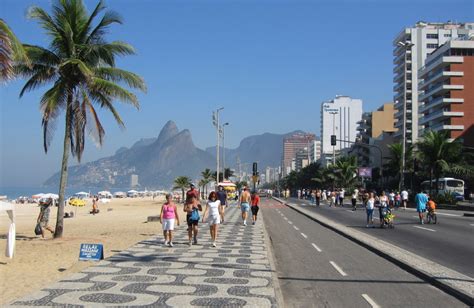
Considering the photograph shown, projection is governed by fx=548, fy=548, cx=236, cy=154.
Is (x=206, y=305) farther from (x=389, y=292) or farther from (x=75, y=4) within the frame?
(x=75, y=4)

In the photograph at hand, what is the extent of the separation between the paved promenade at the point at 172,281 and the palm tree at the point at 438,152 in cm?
4009

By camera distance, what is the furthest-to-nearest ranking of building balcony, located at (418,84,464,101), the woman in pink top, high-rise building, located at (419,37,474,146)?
1. building balcony, located at (418,84,464,101)
2. high-rise building, located at (419,37,474,146)
3. the woman in pink top

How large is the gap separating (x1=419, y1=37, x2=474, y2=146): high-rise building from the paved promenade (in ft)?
266

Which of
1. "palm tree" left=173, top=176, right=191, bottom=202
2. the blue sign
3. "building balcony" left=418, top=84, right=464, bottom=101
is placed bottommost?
the blue sign

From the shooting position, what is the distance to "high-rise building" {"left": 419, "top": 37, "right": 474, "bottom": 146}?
88394 mm

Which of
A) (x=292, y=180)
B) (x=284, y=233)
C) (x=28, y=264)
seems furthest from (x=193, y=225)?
(x=292, y=180)

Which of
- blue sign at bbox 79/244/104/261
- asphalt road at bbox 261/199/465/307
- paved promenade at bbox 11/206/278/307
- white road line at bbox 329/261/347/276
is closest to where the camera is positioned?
paved promenade at bbox 11/206/278/307

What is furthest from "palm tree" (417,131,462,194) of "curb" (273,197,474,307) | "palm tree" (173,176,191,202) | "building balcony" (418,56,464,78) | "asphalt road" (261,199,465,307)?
"building balcony" (418,56,464,78)

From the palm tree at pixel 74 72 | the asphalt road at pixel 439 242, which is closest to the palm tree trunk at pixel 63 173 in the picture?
the palm tree at pixel 74 72

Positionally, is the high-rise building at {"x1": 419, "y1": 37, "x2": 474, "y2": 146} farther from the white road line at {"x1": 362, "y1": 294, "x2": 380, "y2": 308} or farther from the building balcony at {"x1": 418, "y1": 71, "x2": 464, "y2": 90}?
the white road line at {"x1": 362, "y1": 294, "x2": 380, "y2": 308}

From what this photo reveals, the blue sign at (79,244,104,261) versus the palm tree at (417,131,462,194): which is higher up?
the palm tree at (417,131,462,194)

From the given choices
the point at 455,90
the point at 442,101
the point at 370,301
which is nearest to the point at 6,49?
the point at 370,301

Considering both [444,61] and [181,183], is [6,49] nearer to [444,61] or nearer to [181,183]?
[181,183]

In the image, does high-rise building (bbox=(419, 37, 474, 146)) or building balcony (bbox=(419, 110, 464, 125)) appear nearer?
high-rise building (bbox=(419, 37, 474, 146))
